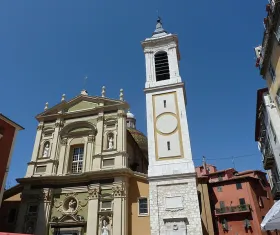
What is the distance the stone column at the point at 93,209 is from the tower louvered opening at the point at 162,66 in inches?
417

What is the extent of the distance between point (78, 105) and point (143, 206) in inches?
417

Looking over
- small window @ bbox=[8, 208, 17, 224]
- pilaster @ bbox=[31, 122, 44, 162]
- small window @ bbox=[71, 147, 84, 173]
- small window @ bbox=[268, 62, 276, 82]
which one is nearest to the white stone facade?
small window @ bbox=[71, 147, 84, 173]

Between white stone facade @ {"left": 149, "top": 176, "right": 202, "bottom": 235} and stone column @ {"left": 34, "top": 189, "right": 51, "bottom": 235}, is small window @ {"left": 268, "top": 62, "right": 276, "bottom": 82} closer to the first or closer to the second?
white stone facade @ {"left": 149, "top": 176, "right": 202, "bottom": 235}

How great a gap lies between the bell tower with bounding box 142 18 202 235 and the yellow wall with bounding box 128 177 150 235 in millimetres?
723

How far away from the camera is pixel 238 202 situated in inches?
1277

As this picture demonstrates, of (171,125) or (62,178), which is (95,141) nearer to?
(62,178)

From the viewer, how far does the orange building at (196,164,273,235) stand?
3072 centimetres

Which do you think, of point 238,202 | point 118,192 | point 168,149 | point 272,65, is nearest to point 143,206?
point 118,192

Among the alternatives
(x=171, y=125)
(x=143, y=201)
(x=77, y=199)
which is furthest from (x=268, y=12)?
(x=77, y=199)

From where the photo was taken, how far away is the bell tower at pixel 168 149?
16.4 metres

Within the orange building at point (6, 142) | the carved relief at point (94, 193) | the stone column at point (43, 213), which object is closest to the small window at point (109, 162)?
the carved relief at point (94, 193)

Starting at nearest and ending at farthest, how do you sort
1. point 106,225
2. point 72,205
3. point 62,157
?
point 106,225 → point 72,205 → point 62,157

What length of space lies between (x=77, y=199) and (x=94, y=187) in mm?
1508

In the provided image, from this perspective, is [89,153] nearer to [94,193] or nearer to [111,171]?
[111,171]
